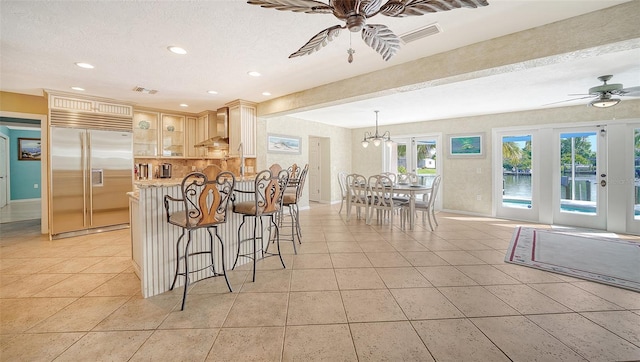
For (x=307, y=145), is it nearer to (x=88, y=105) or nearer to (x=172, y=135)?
(x=172, y=135)

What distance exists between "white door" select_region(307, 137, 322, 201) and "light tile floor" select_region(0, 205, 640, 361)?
4.84 metres

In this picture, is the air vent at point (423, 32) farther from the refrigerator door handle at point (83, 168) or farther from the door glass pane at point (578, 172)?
the refrigerator door handle at point (83, 168)

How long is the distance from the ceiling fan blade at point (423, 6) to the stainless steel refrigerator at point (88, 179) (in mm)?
5399

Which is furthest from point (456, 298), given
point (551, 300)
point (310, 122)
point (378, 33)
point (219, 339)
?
point (310, 122)

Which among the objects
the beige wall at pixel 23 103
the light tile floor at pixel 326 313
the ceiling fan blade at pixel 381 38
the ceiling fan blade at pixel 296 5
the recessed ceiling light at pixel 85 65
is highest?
the recessed ceiling light at pixel 85 65

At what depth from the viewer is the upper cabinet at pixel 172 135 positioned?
18.5 ft

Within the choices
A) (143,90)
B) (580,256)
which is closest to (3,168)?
(143,90)

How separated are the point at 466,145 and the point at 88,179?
807 cm

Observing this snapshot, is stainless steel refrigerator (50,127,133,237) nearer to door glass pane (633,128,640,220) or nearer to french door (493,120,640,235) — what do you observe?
french door (493,120,640,235)

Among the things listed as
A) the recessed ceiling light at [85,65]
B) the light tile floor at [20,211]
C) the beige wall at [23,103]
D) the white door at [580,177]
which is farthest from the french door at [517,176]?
the light tile floor at [20,211]

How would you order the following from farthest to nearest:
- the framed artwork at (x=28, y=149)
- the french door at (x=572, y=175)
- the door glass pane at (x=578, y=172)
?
the framed artwork at (x=28, y=149)
the door glass pane at (x=578, y=172)
the french door at (x=572, y=175)

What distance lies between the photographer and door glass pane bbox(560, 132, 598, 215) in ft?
16.3

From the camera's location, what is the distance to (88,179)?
4.54 meters

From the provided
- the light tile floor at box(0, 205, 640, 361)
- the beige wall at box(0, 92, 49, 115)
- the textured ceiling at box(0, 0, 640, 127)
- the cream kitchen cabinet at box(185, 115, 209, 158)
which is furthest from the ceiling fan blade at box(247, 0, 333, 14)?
the beige wall at box(0, 92, 49, 115)
